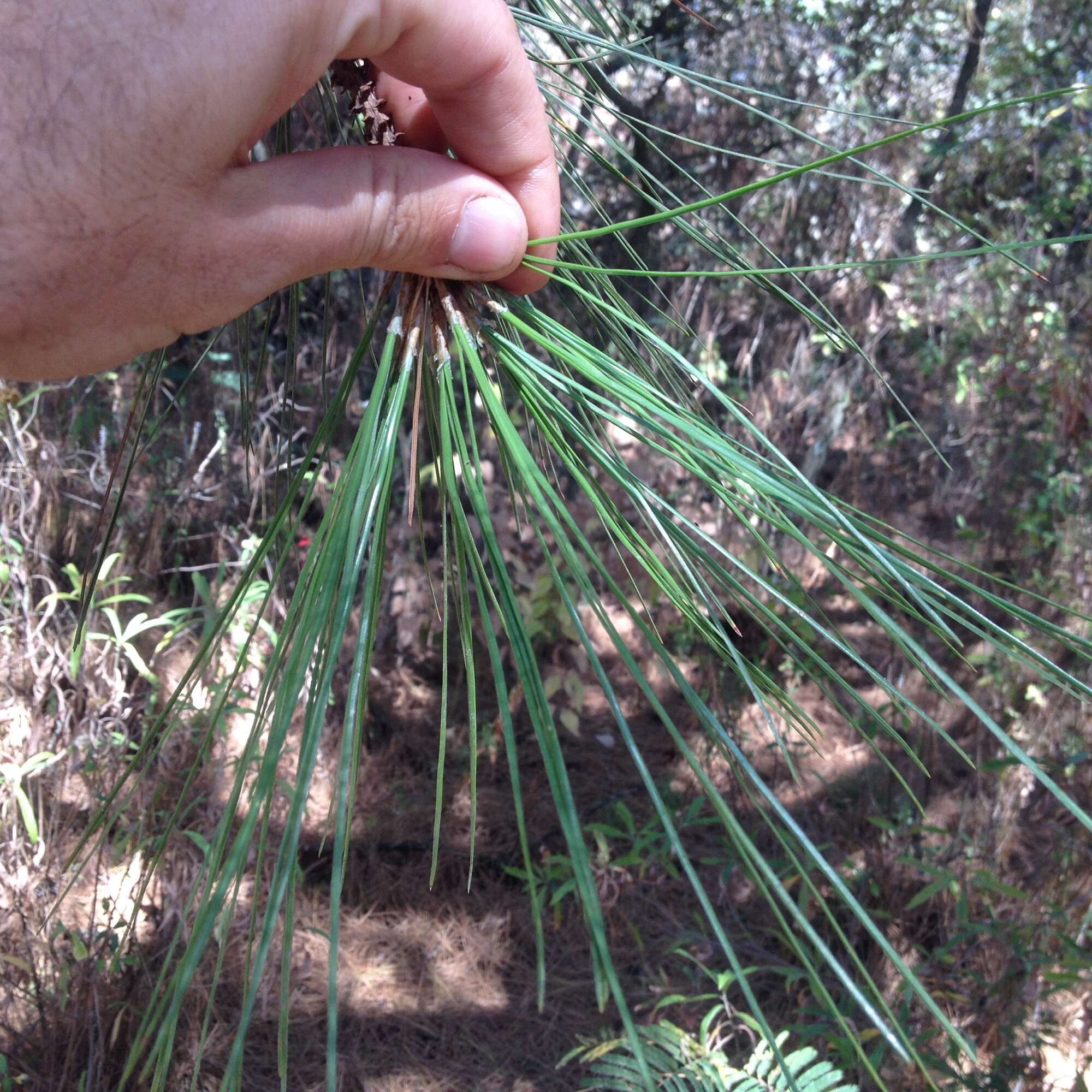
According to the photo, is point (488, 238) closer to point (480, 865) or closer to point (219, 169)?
point (219, 169)

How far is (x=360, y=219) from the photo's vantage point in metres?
0.62

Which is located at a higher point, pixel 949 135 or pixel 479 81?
pixel 949 135

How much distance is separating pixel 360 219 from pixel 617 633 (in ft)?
1.15

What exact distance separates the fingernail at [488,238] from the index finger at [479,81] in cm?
4

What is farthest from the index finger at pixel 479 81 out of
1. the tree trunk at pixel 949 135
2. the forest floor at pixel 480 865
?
the tree trunk at pixel 949 135

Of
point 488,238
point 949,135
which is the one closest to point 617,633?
point 488,238

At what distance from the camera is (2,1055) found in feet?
4.09

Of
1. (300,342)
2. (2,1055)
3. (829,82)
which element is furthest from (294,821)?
(829,82)

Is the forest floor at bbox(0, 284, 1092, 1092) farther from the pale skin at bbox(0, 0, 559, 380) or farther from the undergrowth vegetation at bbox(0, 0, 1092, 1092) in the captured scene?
the pale skin at bbox(0, 0, 559, 380)

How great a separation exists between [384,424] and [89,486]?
181 centimetres

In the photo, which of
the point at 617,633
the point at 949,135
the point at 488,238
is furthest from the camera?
the point at 949,135

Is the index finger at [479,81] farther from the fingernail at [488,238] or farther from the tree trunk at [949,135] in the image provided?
the tree trunk at [949,135]

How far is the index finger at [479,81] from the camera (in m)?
0.54

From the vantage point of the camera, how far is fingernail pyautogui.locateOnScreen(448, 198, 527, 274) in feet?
2.04
